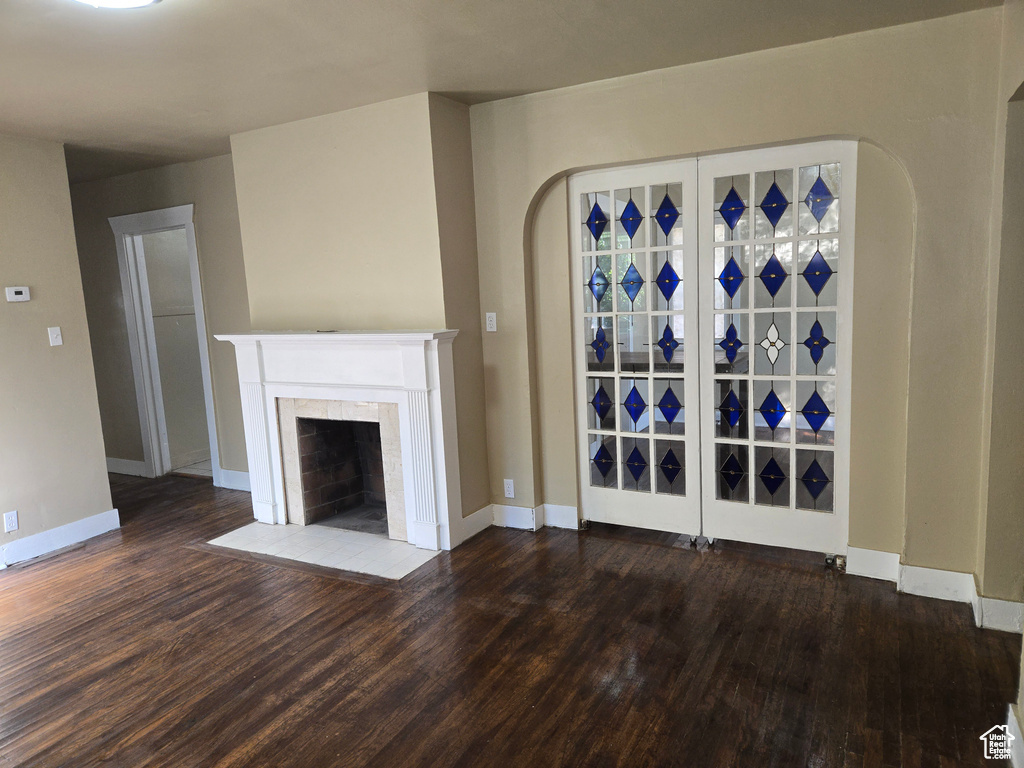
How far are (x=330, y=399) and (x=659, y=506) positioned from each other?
212 centimetres

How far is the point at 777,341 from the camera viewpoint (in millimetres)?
3572

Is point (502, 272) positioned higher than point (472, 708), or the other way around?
point (502, 272)

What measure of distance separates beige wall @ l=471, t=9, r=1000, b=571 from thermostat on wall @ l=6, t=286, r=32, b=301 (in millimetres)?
3493

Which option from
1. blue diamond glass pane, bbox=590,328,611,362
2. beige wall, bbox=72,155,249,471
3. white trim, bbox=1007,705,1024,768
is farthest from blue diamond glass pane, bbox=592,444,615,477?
beige wall, bbox=72,155,249,471

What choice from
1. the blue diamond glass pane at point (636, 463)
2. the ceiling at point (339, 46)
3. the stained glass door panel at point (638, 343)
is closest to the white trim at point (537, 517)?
the stained glass door panel at point (638, 343)

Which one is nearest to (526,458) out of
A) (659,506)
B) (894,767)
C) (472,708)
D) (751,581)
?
(659,506)

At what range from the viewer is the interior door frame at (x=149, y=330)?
545 cm

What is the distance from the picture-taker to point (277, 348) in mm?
4367

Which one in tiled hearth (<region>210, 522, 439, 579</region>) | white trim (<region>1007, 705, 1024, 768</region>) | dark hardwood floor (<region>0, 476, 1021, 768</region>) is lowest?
dark hardwood floor (<region>0, 476, 1021, 768</region>)

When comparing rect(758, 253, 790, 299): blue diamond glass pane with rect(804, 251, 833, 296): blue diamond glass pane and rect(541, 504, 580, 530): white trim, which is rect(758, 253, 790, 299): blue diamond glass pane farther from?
rect(541, 504, 580, 530): white trim

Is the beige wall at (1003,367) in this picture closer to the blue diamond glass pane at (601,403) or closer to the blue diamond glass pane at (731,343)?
the blue diamond glass pane at (731,343)

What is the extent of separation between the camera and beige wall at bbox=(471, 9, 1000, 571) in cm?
294

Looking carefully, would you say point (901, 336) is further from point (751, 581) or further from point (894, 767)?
point (894, 767)

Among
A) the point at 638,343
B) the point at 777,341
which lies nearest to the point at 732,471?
the point at 777,341
